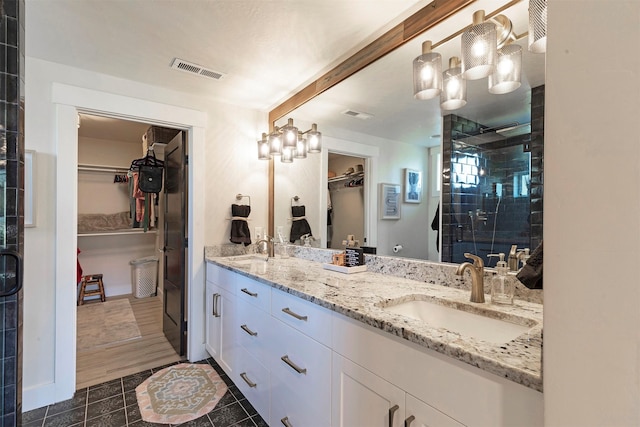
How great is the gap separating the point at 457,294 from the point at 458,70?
1.05 meters

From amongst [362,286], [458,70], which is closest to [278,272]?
[362,286]

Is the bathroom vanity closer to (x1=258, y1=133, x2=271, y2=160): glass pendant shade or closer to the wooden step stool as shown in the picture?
(x1=258, y1=133, x2=271, y2=160): glass pendant shade

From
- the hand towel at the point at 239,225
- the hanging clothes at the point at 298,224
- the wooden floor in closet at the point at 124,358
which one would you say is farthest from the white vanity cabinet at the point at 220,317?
the hanging clothes at the point at 298,224

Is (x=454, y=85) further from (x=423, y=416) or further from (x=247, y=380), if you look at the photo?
(x=247, y=380)

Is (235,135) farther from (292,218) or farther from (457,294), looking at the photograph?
(457,294)

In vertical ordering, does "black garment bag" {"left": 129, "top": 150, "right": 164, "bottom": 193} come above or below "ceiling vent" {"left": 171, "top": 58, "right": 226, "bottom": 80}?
below

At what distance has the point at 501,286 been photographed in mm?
1185

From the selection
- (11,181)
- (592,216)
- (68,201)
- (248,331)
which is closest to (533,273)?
(592,216)

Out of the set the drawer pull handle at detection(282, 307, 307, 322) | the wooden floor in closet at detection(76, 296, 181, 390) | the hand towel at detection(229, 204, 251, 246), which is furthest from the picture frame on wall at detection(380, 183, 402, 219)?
the wooden floor in closet at detection(76, 296, 181, 390)

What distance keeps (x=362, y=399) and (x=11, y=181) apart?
1606 mm

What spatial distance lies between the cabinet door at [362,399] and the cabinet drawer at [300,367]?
0.19 ft

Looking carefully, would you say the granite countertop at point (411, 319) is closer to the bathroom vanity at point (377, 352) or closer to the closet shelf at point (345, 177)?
the bathroom vanity at point (377, 352)

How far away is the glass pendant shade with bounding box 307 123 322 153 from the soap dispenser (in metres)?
1.60

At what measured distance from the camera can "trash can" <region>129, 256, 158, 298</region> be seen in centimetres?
449
